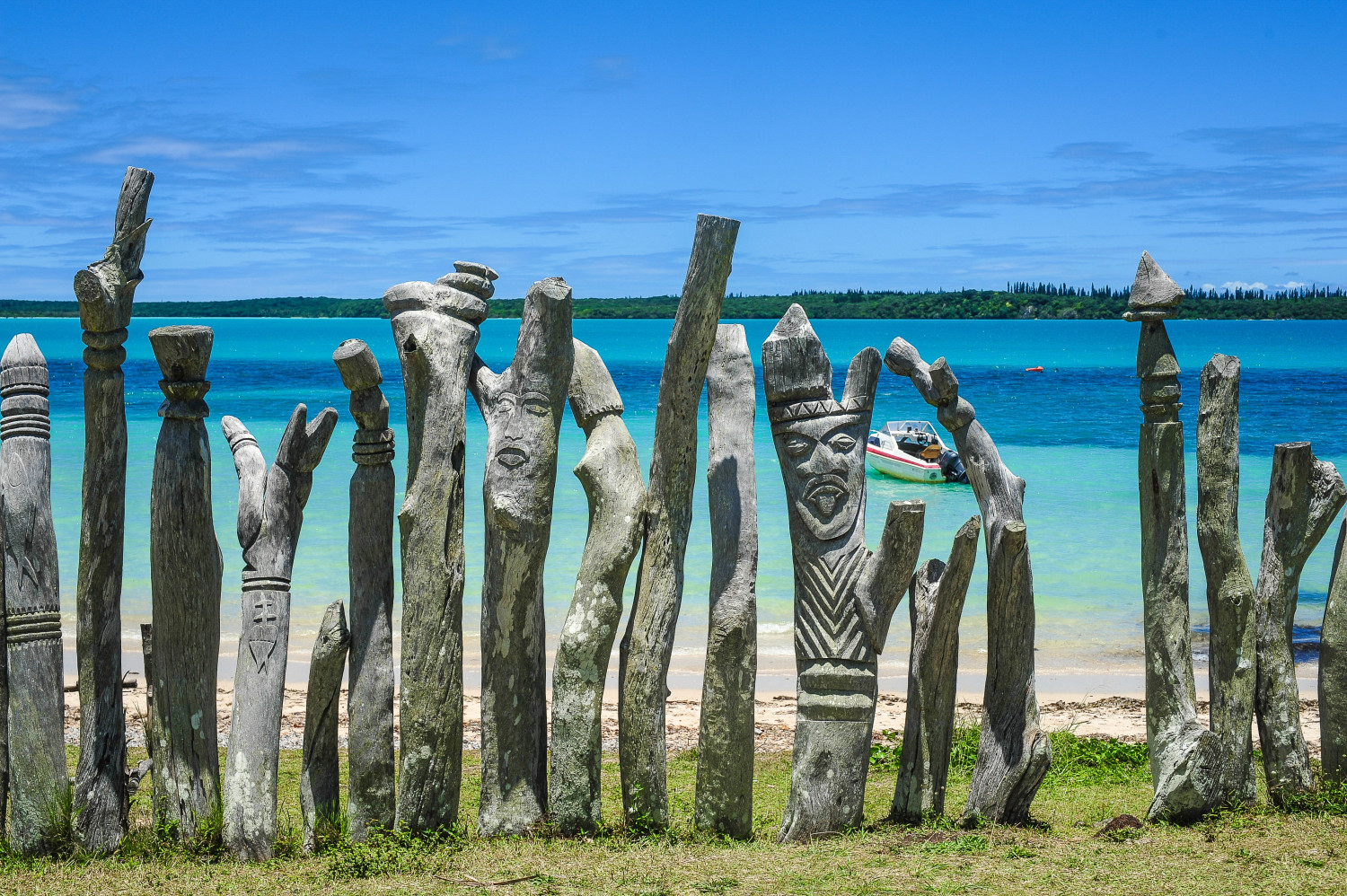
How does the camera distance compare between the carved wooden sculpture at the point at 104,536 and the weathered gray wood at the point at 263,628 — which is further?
the carved wooden sculpture at the point at 104,536

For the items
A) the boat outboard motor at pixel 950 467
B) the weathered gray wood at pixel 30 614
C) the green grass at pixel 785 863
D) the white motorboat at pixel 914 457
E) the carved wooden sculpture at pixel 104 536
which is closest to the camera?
the green grass at pixel 785 863

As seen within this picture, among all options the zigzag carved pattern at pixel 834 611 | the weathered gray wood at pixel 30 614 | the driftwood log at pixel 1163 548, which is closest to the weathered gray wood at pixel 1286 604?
the driftwood log at pixel 1163 548

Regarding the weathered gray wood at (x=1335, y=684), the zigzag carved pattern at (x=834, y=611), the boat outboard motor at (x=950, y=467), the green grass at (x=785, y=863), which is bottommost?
the green grass at (x=785, y=863)

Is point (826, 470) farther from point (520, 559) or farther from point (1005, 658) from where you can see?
point (520, 559)

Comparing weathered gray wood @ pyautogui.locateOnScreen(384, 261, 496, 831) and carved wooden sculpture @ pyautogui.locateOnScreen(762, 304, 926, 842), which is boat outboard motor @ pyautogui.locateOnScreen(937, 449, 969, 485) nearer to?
carved wooden sculpture @ pyautogui.locateOnScreen(762, 304, 926, 842)

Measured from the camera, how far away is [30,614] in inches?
191

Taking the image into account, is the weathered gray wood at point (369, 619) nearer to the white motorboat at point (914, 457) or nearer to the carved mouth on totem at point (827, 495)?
the carved mouth on totem at point (827, 495)

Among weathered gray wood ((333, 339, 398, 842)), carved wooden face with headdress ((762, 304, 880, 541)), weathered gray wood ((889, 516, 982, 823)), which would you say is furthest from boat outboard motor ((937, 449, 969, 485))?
weathered gray wood ((333, 339, 398, 842))

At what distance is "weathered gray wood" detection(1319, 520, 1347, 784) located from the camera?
5.36 metres

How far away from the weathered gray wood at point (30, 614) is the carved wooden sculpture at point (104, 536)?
11cm

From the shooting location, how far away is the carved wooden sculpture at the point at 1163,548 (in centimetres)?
527

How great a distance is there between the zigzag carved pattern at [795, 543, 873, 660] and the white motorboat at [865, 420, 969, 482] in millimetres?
20418

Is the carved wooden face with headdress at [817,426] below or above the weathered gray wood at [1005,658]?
above

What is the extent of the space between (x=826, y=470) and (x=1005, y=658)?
3.87ft
